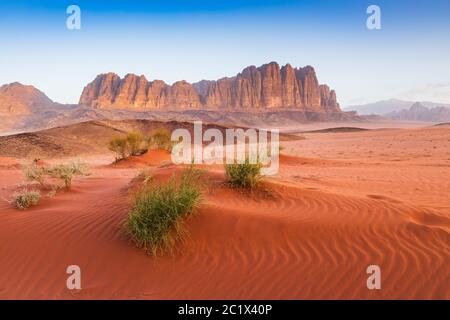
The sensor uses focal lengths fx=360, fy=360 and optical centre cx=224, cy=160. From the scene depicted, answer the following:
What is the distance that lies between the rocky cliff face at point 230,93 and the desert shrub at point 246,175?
129721 millimetres

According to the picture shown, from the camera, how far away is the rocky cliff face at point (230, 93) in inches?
5354

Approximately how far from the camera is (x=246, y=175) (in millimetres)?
7555

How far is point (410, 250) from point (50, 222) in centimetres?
563

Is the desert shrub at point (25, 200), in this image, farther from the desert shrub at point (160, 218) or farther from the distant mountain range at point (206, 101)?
the distant mountain range at point (206, 101)

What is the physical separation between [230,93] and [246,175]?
14799cm

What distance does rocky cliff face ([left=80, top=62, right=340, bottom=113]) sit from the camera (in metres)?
136

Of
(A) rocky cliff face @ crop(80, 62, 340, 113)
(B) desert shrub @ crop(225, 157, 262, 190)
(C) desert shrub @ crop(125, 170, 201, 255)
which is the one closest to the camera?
(C) desert shrub @ crop(125, 170, 201, 255)

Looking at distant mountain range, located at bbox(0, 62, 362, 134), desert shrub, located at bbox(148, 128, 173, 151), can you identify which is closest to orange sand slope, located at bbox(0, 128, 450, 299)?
desert shrub, located at bbox(148, 128, 173, 151)

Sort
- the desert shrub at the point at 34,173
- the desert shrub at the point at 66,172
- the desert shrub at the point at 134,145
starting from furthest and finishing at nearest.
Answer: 1. the desert shrub at the point at 134,145
2. the desert shrub at the point at 66,172
3. the desert shrub at the point at 34,173

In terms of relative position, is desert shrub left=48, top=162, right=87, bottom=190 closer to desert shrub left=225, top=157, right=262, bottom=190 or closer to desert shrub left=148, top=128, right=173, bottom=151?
desert shrub left=225, top=157, right=262, bottom=190

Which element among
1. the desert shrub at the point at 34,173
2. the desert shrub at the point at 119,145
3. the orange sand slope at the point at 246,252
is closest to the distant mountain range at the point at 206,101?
the desert shrub at the point at 119,145

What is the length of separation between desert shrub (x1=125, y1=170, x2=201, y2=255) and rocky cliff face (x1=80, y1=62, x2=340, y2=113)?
13166cm

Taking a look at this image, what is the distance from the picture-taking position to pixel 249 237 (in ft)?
17.3
